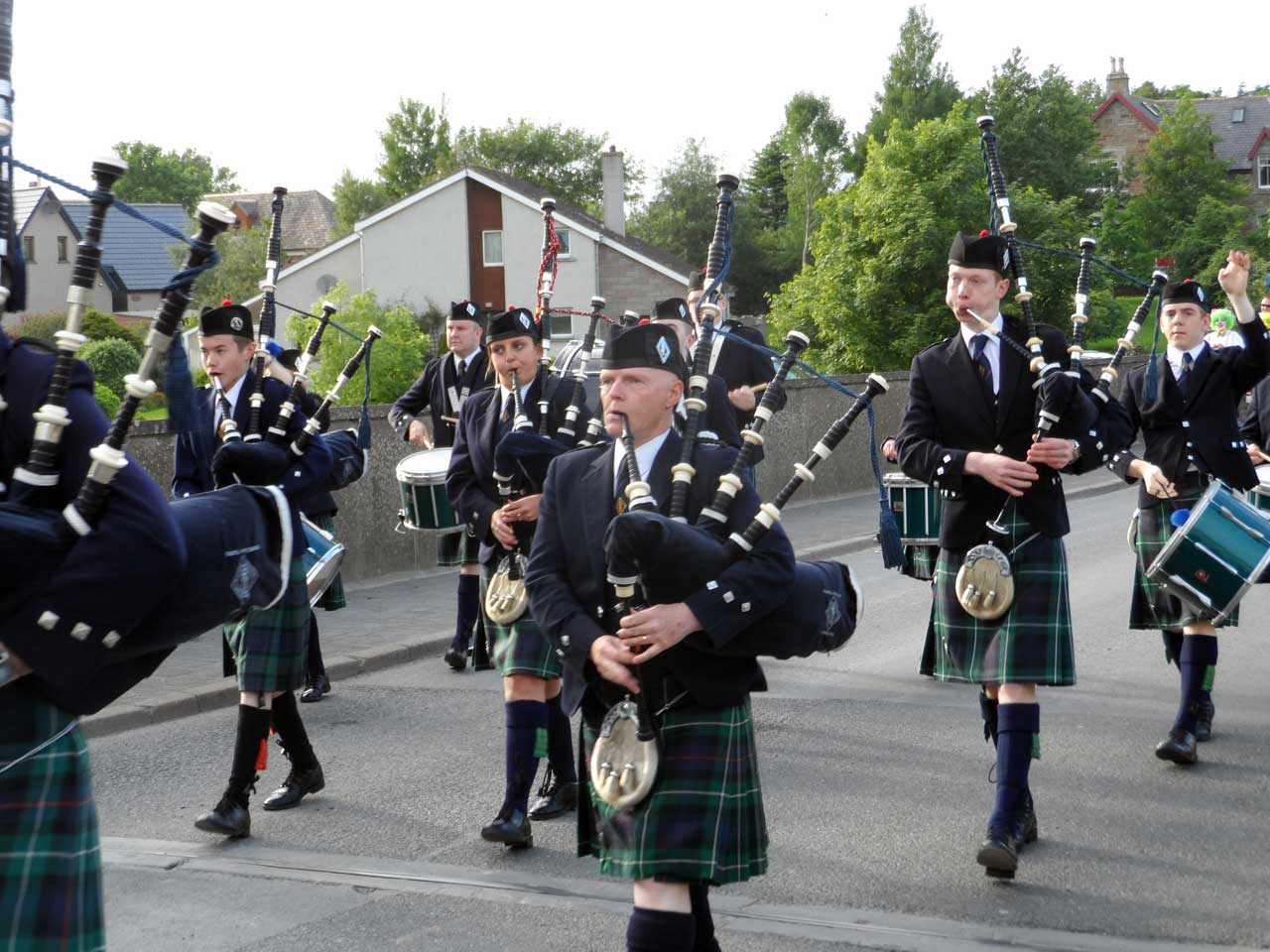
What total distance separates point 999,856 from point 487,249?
1842 inches

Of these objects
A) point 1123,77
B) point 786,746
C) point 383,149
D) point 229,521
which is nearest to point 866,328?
point 786,746

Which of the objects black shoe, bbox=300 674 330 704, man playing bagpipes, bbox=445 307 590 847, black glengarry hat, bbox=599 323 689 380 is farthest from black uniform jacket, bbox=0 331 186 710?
black shoe, bbox=300 674 330 704

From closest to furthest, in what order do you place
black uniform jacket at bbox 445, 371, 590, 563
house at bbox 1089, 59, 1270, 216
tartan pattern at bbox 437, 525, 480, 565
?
black uniform jacket at bbox 445, 371, 590, 563 → tartan pattern at bbox 437, 525, 480, 565 → house at bbox 1089, 59, 1270, 216

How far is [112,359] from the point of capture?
35.5 m

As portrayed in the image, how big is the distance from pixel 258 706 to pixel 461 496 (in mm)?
1064

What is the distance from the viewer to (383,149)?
3376 inches

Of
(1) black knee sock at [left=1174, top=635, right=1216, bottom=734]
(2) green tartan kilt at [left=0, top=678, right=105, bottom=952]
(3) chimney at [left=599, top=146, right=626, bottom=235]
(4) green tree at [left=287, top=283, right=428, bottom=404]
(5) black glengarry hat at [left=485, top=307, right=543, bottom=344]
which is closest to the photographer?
(2) green tartan kilt at [left=0, top=678, right=105, bottom=952]

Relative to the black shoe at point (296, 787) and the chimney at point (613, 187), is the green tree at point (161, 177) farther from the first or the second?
the black shoe at point (296, 787)

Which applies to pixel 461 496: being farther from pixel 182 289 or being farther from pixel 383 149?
pixel 383 149

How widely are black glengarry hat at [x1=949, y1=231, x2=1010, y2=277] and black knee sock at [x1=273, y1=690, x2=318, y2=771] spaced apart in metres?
2.91

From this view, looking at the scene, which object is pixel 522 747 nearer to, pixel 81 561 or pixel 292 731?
pixel 292 731

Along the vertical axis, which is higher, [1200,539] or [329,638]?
[1200,539]

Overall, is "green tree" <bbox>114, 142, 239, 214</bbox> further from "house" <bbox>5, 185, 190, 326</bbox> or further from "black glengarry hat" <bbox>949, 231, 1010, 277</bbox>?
"black glengarry hat" <bbox>949, 231, 1010, 277</bbox>

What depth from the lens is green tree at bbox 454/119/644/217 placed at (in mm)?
86438
